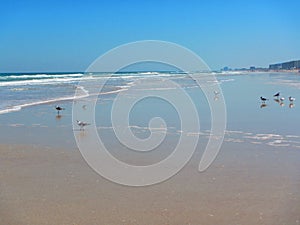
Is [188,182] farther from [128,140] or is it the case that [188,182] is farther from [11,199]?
[128,140]

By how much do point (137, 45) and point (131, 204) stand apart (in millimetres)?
3280

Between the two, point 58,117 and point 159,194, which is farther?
point 58,117

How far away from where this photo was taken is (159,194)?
5473mm

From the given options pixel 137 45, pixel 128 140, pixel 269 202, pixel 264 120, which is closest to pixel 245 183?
pixel 269 202

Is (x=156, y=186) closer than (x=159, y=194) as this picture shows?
No

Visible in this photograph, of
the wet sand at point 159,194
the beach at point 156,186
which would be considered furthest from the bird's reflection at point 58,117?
the wet sand at point 159,194

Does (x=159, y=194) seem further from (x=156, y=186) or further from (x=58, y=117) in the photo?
(x=58, y=117)

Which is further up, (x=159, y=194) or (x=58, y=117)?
(x=58, y=117)

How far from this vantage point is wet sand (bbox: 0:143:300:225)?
4.65 metres

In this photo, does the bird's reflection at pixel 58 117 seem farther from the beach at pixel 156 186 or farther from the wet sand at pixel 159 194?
the wet sand at pixel 159 194

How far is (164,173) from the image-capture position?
6.54m

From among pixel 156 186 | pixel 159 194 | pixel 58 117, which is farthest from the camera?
pixel 58 117

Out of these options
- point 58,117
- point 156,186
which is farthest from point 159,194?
point 58,117

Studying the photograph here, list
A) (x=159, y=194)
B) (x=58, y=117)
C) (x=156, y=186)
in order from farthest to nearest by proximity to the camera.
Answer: (x=58, y=117) → (x=156, y=186) → (x=159, y=194)
